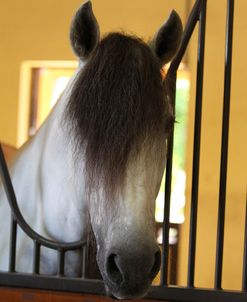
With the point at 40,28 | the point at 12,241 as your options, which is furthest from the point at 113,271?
the point at 40,28

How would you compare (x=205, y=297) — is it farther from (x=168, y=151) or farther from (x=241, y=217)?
(x=241, y=217)

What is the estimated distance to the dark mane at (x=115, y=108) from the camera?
74 centimetres

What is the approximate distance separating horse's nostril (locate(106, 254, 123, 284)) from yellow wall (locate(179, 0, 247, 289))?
1.79m

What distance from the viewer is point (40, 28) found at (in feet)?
9.11

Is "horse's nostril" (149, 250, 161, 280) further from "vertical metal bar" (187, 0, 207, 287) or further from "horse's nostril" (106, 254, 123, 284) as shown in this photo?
"vertical metal bar" (187, 0, 207, 287)

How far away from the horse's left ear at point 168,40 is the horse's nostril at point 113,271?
0.36m

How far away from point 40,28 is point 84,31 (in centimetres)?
202

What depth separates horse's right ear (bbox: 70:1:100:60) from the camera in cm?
83

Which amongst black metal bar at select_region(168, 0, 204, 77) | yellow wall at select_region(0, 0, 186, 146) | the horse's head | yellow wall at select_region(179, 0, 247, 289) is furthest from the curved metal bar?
yellow wall at select_region(0, 0, 186, 146)

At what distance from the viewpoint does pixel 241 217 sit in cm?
244

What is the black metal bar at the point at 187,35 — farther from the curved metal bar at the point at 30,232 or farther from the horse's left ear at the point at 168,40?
the curved metal bar at the point at 30,232

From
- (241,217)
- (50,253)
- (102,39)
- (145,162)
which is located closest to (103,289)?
(50,253)

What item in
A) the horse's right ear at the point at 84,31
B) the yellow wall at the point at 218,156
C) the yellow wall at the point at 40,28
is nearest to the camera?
the horse's right ear at the point at 84,31

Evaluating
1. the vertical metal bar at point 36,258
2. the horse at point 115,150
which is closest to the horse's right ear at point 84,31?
the horse at point 115,150
